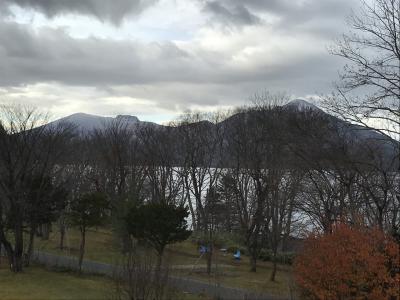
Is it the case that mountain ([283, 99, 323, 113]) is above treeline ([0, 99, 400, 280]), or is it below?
above

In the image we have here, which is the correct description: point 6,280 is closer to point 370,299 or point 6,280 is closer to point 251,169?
point 370,299

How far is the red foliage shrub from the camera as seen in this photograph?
13.1 m

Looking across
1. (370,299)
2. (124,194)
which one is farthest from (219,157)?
(370,299)

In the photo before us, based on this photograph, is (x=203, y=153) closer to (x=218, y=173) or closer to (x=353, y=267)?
(x=218, y=173)

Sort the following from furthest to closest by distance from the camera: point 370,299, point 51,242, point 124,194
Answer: point 51,242 → point 124,194 → point 370,299

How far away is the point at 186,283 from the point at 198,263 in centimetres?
1306

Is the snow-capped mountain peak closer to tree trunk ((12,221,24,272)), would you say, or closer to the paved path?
the paved path

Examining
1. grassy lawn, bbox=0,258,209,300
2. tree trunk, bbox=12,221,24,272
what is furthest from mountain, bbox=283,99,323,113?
tree trunk, bbox=12,221,24,272

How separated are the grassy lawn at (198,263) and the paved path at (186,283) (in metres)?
1.01

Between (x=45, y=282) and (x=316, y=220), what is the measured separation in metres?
18.3

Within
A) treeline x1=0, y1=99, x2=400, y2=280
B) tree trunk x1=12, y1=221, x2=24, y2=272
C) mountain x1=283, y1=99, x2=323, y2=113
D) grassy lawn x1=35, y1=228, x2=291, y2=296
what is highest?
mountain x1=283, y1=99, x2=323, y2=113

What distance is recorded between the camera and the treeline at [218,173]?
24531 millimetres

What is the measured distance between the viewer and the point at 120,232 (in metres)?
31.5

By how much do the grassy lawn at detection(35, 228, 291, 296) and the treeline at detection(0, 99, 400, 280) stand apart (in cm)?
125
